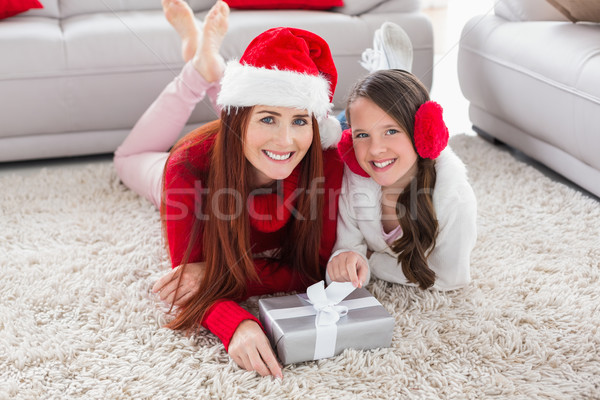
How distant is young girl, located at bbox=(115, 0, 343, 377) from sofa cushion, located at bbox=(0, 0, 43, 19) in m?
1.06

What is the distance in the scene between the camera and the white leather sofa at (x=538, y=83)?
156 cm

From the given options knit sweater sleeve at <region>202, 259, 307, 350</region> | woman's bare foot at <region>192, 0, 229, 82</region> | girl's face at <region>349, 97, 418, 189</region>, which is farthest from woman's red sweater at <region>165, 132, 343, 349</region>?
woman's bare foot at <region>192, 0, 229, 82</region>

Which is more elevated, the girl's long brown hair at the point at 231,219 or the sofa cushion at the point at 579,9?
the sofa cushion at the point at 579,9

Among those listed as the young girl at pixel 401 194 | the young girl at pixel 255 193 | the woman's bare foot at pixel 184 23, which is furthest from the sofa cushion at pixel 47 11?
the young girl at pixel 401 194

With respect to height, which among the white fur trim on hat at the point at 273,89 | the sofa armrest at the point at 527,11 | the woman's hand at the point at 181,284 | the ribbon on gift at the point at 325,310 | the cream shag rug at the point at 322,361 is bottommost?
the cream shag rug at the point at 322,361

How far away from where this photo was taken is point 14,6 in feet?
6.42

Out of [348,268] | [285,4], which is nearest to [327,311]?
[348,268]

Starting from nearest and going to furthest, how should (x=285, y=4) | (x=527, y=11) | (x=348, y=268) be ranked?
(x=348, y=268)
(x=527, y=11)
(x=285, y=4)

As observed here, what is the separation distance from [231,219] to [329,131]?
0.26 meters

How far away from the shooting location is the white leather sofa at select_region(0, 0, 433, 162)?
5.88ft

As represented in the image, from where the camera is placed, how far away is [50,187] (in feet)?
5.75

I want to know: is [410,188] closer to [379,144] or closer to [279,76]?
[379,144]

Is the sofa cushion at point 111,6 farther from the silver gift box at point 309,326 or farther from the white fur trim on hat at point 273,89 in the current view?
the silver gift box at point 309,326

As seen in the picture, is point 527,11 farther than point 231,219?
Yes
